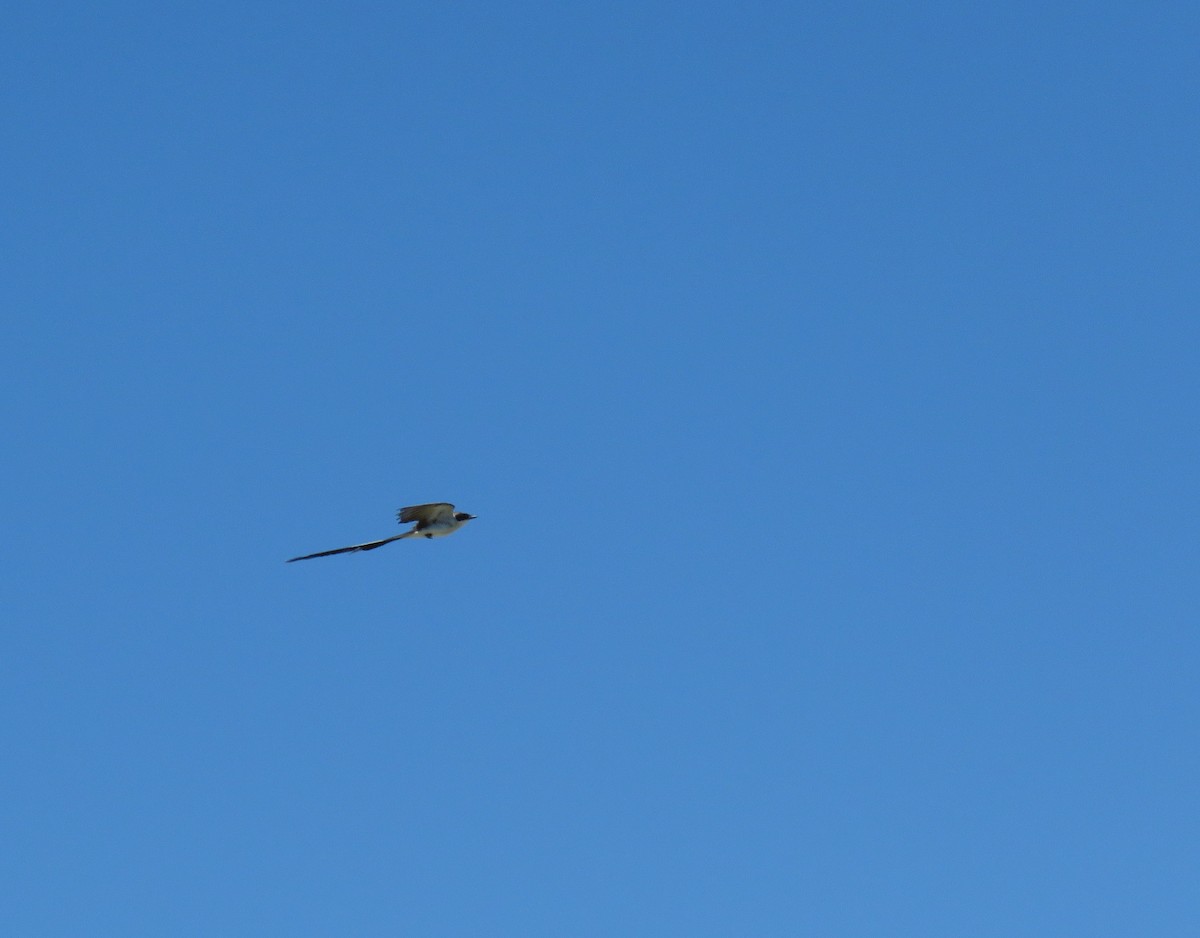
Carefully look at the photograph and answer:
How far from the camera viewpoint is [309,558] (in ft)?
93.7

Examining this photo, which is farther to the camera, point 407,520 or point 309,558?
point 407,520

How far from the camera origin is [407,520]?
3247 centimetres

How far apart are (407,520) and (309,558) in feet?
13.9

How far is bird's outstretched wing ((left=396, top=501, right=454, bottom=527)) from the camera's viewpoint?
32.0 meters

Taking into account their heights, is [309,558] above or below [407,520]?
below

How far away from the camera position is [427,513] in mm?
32188

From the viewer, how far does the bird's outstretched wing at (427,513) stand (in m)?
32.0
